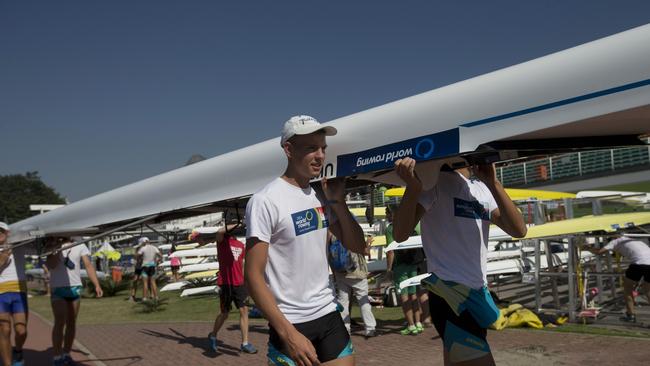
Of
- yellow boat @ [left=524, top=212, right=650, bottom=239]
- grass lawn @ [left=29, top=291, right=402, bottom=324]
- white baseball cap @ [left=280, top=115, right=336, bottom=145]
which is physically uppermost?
white baseball cap @ [left=280, top=115, right=336, bottom=145]

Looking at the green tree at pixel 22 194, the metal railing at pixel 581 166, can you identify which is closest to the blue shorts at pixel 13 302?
the metal railing at pixel 581 166

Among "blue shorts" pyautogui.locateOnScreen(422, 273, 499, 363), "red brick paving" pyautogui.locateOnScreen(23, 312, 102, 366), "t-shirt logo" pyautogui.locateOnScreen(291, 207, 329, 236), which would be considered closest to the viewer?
"t-shirt logo" pyautogui.locateOnScreen(291, 207, 329, 236)

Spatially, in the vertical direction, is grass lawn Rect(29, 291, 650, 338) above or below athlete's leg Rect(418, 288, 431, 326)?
below

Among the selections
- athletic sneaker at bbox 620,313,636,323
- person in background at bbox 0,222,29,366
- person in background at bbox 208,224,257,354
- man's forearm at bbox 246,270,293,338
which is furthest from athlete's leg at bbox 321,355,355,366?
athletic sneaker at bbox 620,313,636,323

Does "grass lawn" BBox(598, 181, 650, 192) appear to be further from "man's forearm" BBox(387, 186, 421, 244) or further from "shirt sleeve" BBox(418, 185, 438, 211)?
"man's forearm" BBox(387, 186, 421, 244)

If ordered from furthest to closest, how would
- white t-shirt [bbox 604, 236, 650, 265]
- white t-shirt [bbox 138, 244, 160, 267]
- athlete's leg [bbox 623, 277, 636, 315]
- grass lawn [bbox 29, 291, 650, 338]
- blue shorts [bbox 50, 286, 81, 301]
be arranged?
white t-shirt [bbox 138, 244, 160, 267]
athlete's leg [bbox 623, 277, 636, 315]
white t-shirt [bbox 604, 236, 650, 265]
grass lawn [bbox 29, 291, 650, 338]
blue shorts [bbox 50, 286, 81, 301]

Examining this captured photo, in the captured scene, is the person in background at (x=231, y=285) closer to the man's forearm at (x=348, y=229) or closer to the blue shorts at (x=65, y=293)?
the blue shorts at (x=65, y=293)

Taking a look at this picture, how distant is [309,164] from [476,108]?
920 mm

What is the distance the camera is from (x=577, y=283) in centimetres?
828

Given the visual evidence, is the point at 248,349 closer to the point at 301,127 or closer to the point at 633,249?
the point at 301,127

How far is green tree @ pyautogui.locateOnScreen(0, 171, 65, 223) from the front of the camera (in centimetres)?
9812

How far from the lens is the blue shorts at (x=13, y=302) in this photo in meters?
6.14

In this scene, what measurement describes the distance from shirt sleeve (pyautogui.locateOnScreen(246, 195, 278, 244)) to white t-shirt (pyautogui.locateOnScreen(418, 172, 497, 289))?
37.6 inches

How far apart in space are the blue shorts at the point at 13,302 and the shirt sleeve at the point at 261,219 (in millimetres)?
4846
